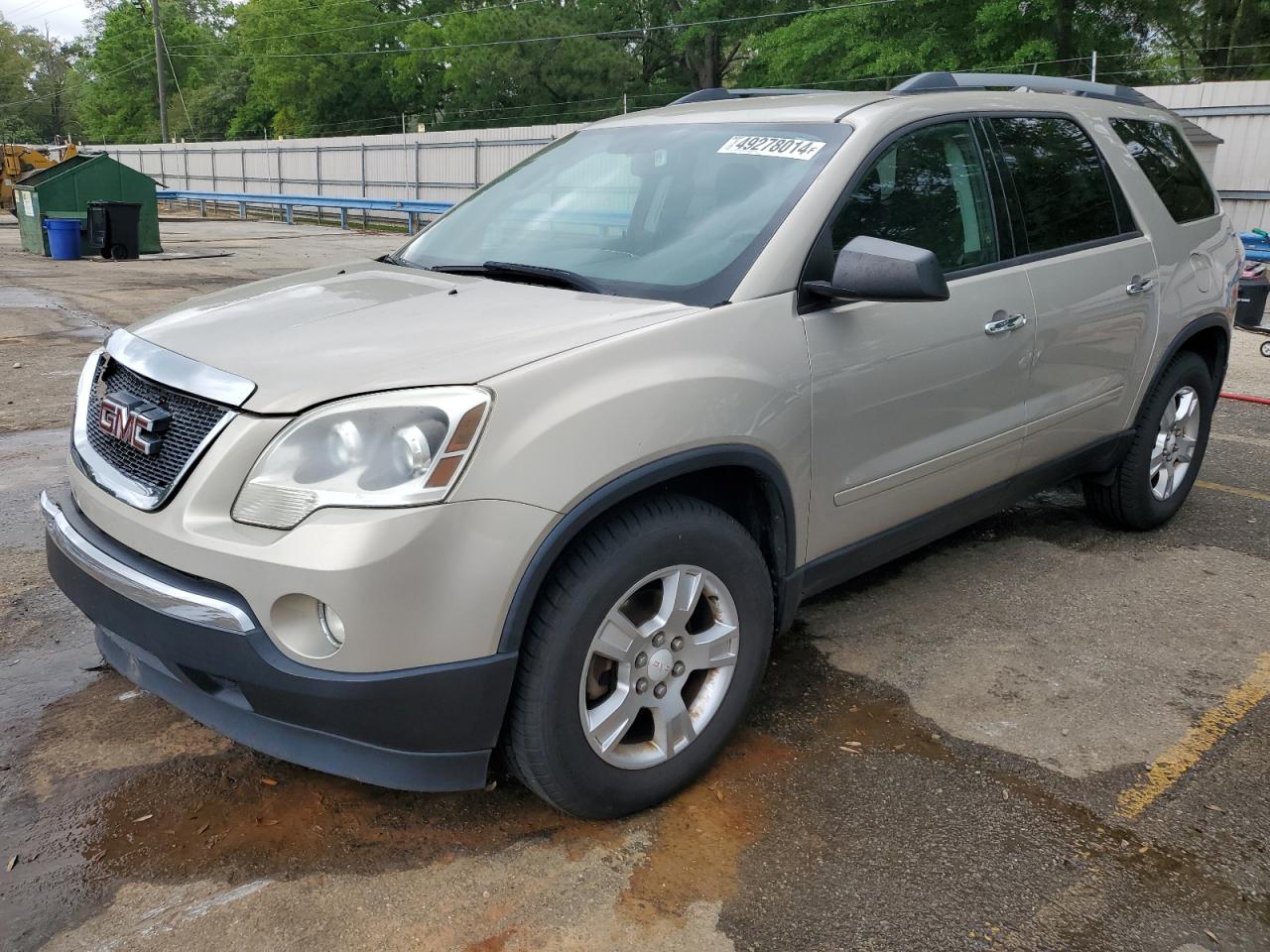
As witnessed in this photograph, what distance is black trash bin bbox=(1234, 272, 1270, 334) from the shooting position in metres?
9.41

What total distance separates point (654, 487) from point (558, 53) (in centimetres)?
4723

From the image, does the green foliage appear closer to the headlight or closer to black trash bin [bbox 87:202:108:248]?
black trash bin [bbox 87:202:108:248]

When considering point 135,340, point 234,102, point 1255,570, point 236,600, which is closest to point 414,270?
point 135,340

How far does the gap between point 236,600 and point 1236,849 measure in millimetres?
2450

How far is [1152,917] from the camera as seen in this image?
97.0 inches

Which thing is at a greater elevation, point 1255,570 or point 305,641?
point 305,641

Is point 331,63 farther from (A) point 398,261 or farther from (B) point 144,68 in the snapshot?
(A) point 398,261

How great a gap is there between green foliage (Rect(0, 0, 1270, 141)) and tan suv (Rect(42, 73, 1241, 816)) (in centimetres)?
2464

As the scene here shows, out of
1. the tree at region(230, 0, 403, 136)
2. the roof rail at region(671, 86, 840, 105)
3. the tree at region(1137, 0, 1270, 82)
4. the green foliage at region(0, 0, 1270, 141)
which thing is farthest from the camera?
the tree at region(230, 0, 403, 136)

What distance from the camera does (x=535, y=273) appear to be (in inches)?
125

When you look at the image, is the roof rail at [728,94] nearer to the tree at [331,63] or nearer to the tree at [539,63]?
the tree at [539,63]

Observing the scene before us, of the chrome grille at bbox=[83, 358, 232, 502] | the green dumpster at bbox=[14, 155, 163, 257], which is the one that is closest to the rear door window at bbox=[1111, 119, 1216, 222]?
the chrome grille at bbox=[83, 358, 232, 502]

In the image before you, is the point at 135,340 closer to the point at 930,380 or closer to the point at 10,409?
the point at 930,380

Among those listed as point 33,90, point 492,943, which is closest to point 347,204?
point 492,943
